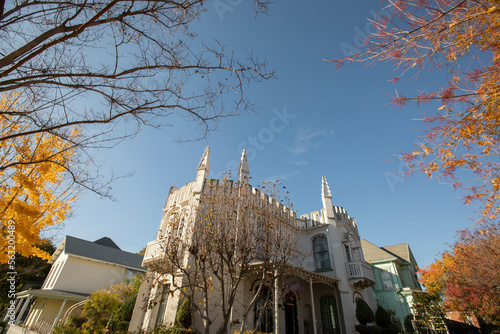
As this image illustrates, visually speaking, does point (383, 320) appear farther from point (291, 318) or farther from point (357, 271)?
point (291, 318)

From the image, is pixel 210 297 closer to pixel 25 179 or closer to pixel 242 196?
pixel 242 196

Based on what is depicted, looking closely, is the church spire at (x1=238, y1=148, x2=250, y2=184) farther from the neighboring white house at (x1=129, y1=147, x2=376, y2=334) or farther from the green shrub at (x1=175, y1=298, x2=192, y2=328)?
the green shrub at (x1=175, y1=298, x2=192, y2=328)

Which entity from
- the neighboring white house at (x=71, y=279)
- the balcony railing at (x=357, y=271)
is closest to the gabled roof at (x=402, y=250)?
the balcony railing at (x=357, y=271)

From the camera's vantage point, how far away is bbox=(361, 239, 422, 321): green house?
67.0ft

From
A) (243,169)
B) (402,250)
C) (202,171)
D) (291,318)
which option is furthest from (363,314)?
(402,250)

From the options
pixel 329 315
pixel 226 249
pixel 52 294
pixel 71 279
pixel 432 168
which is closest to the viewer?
pixel 432 168

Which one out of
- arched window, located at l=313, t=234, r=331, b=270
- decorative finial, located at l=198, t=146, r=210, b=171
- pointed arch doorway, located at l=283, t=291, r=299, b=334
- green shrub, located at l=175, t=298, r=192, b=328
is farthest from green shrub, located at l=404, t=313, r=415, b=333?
decorative finial, located at l=198, t=146, r=210, b=171

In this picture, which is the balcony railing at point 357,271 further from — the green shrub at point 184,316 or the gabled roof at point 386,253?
the gabled roof at point 386,253

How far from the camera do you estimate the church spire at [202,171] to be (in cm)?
1284

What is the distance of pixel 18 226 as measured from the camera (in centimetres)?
666

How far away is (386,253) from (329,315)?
13898mm

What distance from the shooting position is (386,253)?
2394 centimetres

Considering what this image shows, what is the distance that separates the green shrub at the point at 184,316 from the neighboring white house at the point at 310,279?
0.59 meters

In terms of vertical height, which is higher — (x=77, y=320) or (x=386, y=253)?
(x=386, y=253)
